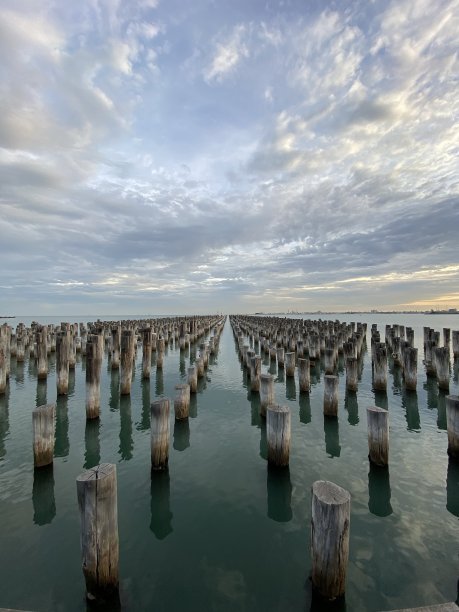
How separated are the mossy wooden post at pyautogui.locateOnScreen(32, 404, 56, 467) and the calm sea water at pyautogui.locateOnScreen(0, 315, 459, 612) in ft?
1.03

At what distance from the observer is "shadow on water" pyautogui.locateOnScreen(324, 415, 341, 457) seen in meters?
8.64

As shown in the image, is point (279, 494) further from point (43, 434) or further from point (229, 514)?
point (43, 434)

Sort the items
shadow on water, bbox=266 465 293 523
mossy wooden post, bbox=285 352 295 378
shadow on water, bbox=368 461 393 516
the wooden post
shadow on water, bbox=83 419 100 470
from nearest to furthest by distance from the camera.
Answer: the wooden post → shadow on water, bbox=266 465 293 523 → shadow on water, bbox=368 461 393 516 → shadow on water, bbox=83 419 100 470 → mossy wooden post, bbox=285 352 295 378

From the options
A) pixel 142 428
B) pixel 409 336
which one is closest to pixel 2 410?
pixel 142 428

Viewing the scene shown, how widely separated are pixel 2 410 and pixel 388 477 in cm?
1312

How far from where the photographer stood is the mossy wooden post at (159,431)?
701 cm

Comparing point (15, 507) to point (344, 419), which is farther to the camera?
point (344, 419)

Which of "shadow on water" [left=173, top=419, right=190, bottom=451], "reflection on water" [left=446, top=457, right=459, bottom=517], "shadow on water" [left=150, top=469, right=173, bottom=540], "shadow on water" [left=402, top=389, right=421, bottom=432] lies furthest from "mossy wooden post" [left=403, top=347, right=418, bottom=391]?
"shadow on water" [left=150, top=469, right=173, bottom=540]

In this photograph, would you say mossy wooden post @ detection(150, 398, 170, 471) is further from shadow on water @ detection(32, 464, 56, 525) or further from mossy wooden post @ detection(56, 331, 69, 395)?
mossy wooden post @ detection(56, 331, 69, 395)

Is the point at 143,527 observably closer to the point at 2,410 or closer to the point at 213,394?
the point at 213,394

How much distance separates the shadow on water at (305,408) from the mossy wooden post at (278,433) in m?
3.71

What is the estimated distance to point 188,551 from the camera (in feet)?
16.5

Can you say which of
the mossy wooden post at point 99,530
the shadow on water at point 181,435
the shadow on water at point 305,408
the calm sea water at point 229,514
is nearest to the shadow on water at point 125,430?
the calm sea water at point 229,514

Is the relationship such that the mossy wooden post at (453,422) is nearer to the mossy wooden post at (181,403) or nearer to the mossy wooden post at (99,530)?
the mossy wooden post at (181,403)
